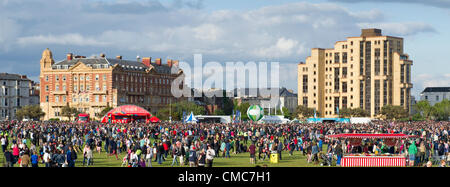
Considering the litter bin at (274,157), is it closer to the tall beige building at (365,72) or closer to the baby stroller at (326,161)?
the baby stroller at (326,161)

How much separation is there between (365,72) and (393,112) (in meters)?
15.2

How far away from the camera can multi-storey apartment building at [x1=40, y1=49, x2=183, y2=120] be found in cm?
13638

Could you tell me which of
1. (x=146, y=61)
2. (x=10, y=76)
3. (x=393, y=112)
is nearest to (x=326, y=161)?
(x=146, y=61)

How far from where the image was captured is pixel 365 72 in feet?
533

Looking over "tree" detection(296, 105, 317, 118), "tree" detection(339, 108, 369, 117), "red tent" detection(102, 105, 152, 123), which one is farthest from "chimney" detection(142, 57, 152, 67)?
"tree" detection(339, 108, 369, 117)

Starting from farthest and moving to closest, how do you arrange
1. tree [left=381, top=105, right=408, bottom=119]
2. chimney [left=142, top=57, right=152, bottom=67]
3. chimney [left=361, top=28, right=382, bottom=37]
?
chimney [left=361, top=28, right=382, bottom=37], tree [left=381, top=105, right=408, bottom=119], chimney [left=142, top=57, right=152, bottom=67]

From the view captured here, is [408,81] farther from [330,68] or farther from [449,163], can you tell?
[449,163]

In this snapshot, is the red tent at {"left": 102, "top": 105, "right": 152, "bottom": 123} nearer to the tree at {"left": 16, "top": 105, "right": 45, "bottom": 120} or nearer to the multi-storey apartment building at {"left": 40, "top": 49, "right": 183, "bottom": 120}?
the multi-storey apartment building at {"left": 40, "top": 49, "right": 183, "bottom": 120}

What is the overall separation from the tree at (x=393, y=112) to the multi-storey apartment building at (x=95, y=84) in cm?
4994

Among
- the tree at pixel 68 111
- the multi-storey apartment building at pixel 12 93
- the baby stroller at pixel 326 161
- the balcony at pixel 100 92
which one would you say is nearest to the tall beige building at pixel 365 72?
the balcony at pixel 100 92

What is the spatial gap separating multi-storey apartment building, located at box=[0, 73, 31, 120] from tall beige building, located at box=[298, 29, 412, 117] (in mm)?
68993

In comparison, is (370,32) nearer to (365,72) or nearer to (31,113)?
(365,72)
